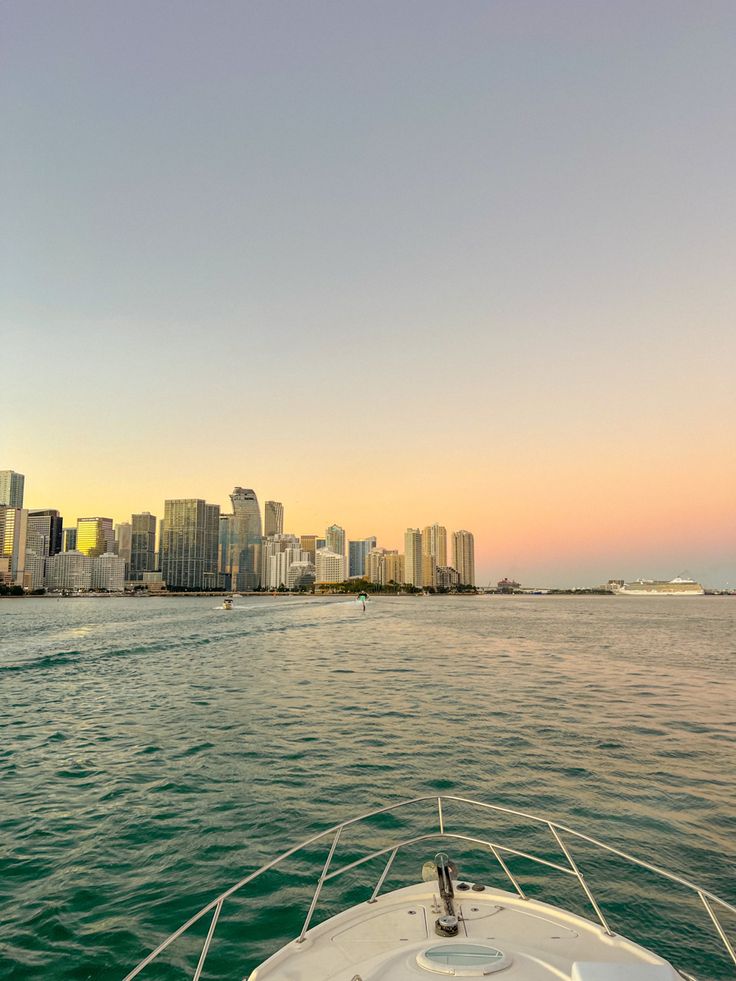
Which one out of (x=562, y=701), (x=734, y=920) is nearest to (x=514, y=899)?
(x=734, y=920)

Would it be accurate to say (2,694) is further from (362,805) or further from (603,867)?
(603,867)

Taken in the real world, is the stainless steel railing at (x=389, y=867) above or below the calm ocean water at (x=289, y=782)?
above

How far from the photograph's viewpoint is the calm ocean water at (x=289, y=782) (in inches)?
336

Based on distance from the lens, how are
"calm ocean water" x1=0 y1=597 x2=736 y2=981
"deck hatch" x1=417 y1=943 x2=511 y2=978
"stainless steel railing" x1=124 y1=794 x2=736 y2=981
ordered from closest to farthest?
"deck hatch" x1=417 y1=943 x2=511 y2=978 → "stainless steel railing" x1=124 y1=794 x2=736 y2=981 → "calm ocean water" x1=0 y1=597 x2=736 y2=981

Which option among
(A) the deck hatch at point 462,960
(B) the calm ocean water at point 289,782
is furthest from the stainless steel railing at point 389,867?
(B) the calm ocean water at point 289,782

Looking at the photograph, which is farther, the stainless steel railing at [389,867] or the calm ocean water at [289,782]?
the calm ocean water at [289,782]

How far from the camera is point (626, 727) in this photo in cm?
2105

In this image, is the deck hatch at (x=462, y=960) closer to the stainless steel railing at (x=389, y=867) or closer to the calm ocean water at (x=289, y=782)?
the stainless steel railing at (x=389, y=867)

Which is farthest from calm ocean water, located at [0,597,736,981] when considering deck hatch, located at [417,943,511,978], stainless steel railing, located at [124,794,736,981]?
deck hatch, located at [417,943,511,978]

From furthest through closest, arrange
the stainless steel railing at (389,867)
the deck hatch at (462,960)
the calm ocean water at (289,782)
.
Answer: the calm ocean water at (289,782) < the stainless steel railing at (389,867) < the deck hatch at (462,960)

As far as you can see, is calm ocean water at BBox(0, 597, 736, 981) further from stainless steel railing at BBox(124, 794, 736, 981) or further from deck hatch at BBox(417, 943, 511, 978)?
deck hatch at BBox(417, 943, 511, 978)

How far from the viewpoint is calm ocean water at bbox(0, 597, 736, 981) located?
8539mm

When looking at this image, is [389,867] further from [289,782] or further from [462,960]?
[289,782]

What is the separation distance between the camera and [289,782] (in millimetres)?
14539
